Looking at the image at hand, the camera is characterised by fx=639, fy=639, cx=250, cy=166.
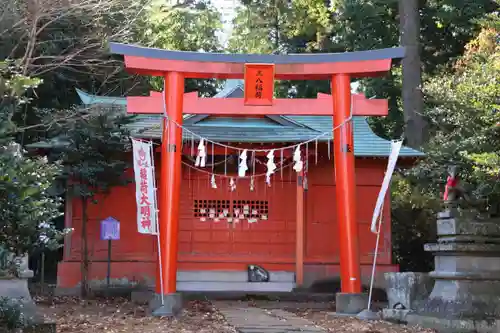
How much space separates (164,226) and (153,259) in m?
3.77

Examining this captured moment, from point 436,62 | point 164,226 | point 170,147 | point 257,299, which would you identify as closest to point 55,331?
point 164,226

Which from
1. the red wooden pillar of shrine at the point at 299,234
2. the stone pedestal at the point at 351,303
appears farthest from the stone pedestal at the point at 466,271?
the red wooden pillar of shrine at the point at 299,234

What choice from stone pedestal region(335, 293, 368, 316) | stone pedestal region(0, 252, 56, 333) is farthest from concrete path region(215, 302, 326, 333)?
stone pedestal region(0, 252, 56, 333)

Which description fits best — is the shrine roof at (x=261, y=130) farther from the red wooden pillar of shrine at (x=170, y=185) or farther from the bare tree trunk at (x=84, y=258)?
the red wooden pillar of shrine at (x=170, y=185)

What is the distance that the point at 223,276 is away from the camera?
15.1m

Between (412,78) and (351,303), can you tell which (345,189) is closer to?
(351,303)

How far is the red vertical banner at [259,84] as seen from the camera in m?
12.1

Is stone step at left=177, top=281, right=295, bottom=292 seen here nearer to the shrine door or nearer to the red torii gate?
the shrine door

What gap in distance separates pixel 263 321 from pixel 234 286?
4.59 metres

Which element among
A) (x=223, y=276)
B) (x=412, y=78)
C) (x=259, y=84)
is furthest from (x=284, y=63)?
(x=412, y=78)

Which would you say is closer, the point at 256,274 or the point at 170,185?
the point at 170,185

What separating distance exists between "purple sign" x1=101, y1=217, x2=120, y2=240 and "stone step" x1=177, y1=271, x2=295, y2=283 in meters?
1.84

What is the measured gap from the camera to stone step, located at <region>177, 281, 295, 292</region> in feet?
48.9

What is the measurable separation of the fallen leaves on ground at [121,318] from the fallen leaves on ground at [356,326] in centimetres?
→ 165
